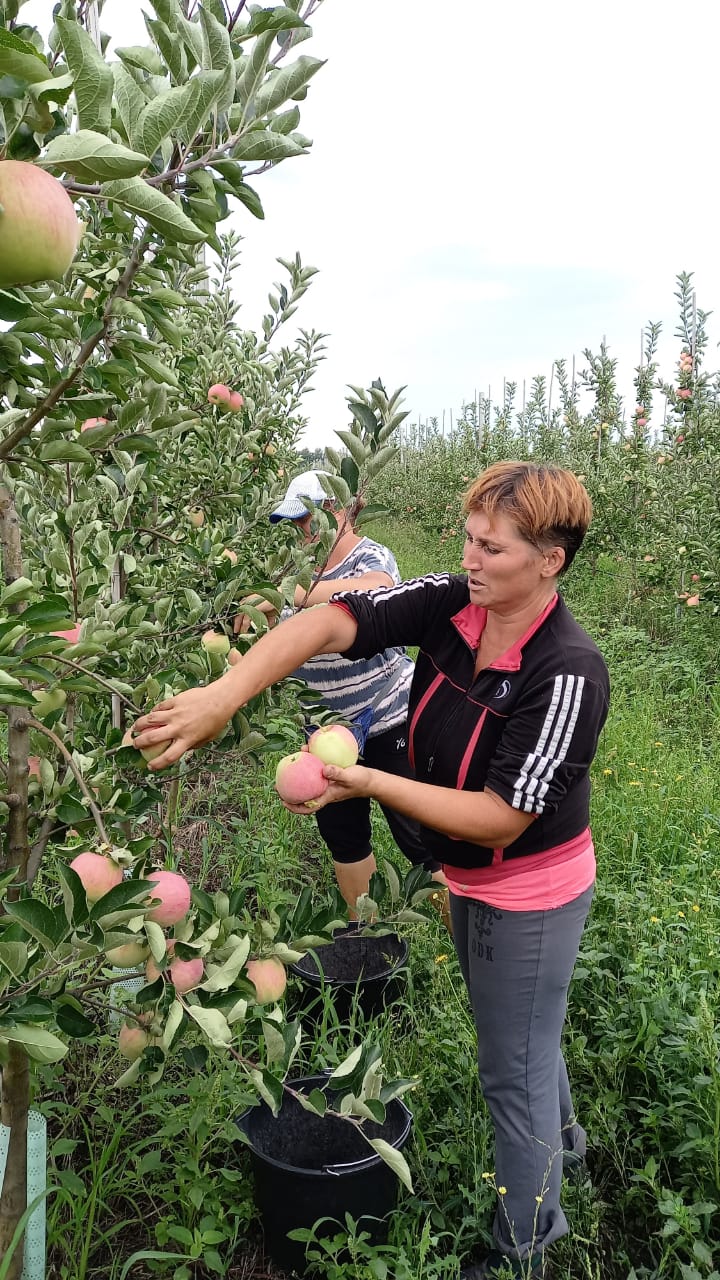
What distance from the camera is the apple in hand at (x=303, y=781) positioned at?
1658 millimetres

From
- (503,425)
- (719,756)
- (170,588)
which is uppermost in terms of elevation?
(503,425)

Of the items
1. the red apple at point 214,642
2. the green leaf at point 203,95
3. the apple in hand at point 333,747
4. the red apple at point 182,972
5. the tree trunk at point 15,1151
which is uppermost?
the green leaf at point 203,95

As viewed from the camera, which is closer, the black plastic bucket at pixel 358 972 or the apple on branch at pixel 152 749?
the apple on branch at pixel 152 749

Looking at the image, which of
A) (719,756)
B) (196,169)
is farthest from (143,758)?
(719,756)

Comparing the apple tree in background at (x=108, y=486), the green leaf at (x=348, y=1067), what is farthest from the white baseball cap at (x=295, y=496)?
the green leaf at (x=348, y=1067)

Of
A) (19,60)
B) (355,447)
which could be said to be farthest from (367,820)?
(19,60)

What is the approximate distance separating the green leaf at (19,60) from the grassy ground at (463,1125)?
185cm

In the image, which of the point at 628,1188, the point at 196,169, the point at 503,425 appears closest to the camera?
the point at 196,169

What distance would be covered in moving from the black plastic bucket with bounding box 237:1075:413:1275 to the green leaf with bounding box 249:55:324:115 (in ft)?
5.62

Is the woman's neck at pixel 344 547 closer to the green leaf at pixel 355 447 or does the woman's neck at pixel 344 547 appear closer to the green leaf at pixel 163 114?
the green leaf at pixel 355 447

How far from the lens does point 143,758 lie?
4.68 ft

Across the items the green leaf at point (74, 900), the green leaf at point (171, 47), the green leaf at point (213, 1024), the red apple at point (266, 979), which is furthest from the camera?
the red apple at point (266, 979)

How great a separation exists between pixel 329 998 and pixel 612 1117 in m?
0.80

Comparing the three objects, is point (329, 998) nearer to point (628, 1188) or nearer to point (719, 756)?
point (628, 1188)
